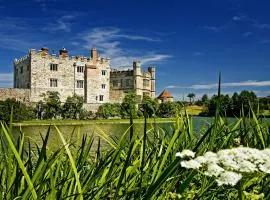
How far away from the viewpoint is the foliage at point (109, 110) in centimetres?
4989

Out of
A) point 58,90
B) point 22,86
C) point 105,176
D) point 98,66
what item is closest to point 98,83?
point 98,66

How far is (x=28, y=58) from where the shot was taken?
4928 cm

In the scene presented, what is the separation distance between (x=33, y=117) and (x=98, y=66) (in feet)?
47.1

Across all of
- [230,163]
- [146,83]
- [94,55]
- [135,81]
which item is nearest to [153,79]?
[146,83]

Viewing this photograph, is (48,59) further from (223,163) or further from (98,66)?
(223,163)

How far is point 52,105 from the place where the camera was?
4566cm

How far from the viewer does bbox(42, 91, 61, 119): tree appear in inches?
1790

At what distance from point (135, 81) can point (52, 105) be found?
59.0 ft

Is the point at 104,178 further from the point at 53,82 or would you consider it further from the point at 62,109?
the point at 53,82

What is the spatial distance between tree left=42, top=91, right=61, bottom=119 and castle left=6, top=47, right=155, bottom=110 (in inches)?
60.8

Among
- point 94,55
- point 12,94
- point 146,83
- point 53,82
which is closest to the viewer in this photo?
point 12,94

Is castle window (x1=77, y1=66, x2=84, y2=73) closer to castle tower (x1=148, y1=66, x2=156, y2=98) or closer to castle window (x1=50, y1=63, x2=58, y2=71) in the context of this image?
castle window (x1=50, y1=63, x2=58, y2=71)

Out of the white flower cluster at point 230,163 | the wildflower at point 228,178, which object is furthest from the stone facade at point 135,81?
the wildflower at point 228,178

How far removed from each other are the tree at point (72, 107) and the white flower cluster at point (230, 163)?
46223 mm
